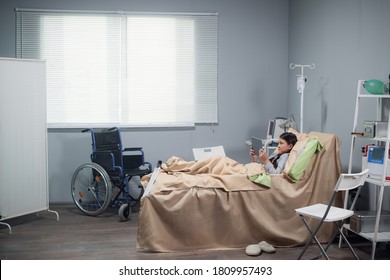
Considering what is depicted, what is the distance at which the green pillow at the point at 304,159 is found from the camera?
3.91 metres

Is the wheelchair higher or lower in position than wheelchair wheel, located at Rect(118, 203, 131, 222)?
higher

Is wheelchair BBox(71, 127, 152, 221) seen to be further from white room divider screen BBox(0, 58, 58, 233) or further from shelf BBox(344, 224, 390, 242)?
shelf BBox(344, 224, 390, 242)

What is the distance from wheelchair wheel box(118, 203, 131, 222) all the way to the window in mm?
1185

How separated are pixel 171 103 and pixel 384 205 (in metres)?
2.75

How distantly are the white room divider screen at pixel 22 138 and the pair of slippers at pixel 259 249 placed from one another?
7.24ft

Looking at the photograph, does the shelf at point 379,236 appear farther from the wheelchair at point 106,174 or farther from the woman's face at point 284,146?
the wheelchair at point 106,174

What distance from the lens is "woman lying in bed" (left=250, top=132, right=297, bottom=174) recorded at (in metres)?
4.09

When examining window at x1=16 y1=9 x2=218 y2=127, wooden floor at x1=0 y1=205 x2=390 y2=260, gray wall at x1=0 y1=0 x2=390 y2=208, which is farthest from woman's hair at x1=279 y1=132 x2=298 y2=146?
window at x1=16 y1=9 x2=218 y2=127

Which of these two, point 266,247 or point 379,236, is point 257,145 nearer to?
point 266,247

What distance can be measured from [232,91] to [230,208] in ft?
7.61

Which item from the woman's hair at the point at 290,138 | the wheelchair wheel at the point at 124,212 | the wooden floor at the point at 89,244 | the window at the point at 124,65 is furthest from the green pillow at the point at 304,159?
A: the window at the point at 124,65

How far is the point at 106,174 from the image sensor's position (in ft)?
16.3

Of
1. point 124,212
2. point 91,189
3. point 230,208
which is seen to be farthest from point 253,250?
point 91,189

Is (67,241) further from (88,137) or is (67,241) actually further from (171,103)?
(171,103)
